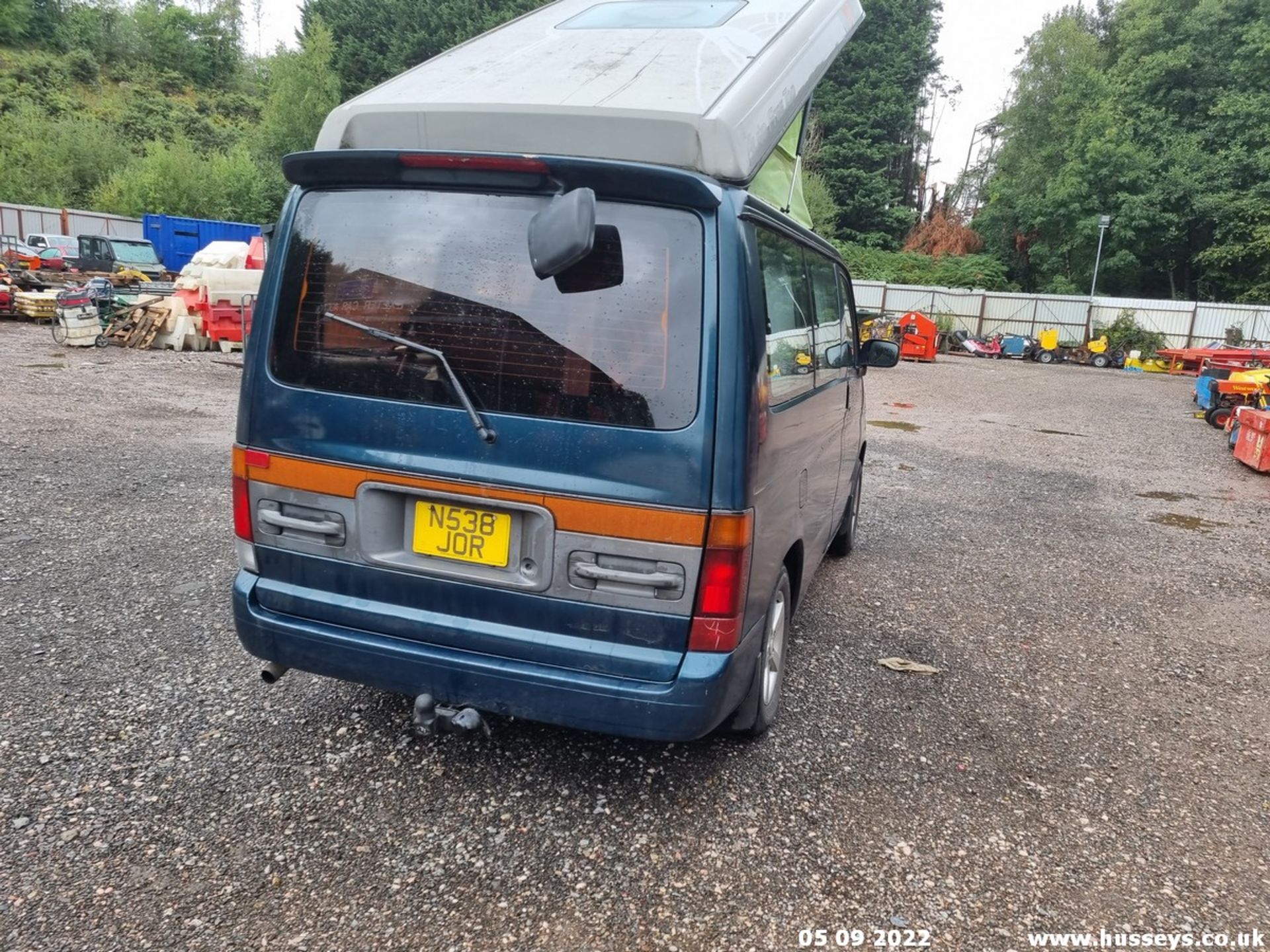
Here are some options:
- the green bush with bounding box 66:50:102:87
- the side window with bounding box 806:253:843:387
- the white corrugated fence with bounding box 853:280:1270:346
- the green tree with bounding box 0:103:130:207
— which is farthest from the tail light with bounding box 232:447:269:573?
the green bush with bounding box 66:50:102:87

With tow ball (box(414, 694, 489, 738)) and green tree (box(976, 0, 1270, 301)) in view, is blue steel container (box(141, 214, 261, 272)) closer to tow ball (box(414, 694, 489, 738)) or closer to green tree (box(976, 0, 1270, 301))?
tow ball (box(414, 694, 489, 738))

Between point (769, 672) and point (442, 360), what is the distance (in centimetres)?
169

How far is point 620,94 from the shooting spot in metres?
2.50

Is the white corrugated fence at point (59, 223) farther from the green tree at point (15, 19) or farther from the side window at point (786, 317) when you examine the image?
the green tree at point (15, 19)

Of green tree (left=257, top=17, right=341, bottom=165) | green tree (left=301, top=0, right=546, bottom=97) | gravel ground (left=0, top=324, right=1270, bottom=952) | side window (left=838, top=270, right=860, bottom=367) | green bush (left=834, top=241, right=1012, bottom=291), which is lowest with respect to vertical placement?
gravel ground (left=0, top=324, right=1270, bottom=952)

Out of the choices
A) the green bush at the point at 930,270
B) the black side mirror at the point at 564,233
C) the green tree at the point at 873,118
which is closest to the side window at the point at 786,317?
the black side mirror at the point at 564,233

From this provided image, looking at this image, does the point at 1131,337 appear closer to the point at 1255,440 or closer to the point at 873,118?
the point at 873,118

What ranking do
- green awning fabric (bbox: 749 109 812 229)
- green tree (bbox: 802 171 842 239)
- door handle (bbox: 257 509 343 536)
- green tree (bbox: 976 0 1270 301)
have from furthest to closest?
green tree (bbox: 802 171 842 239) < green tree (bbox: 976 0 1270 301) < green awning fabric (bbox: 749 109 812 229) < door handle (bbox: 257 509 343 536)

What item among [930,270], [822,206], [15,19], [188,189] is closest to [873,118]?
[822,206]

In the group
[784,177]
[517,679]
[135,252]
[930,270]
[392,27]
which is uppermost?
[392,27]

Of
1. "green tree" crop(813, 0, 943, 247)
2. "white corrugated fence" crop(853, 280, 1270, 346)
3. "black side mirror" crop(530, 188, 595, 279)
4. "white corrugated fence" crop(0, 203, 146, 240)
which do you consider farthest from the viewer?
"green tree" crop(813, 0, 943, 247)

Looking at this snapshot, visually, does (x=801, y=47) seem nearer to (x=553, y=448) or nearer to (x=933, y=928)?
(x=553, y=448)

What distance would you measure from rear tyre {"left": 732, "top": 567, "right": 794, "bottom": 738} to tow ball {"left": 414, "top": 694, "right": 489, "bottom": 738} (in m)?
0.90

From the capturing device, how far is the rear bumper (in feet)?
7.71
